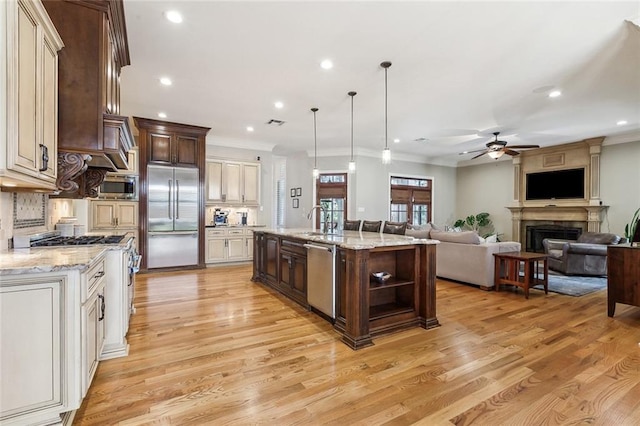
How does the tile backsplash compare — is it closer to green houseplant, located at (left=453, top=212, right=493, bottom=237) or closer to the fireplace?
green houseplant, located at (left=453, top=212, right=493, bottom=237)

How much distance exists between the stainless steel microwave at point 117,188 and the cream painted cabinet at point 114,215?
0.12 metres

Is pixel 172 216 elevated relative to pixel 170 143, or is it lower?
lower

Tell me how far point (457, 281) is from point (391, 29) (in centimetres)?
400

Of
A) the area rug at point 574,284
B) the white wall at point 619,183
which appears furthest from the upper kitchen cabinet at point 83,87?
the white wall at point 619,183

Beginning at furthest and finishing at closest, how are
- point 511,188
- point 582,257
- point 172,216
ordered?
point 511,188
point 172,216
point 582,257

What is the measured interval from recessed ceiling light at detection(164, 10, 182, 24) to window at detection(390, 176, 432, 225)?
7.09 meters

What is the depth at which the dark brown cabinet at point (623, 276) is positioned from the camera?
10.7ft

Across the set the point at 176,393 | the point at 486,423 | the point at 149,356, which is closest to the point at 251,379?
the point at 176,393

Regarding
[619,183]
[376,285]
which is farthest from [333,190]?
[619,183]

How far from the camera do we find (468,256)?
483 centimetres

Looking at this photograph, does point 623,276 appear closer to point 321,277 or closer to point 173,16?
point 321,277

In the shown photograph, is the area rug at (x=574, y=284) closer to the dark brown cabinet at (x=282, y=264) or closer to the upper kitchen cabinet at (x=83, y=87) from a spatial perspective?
the dark brown cabinet at (x=282, y=264)

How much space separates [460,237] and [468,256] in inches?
12.4

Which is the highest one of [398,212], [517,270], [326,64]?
[326,64]
